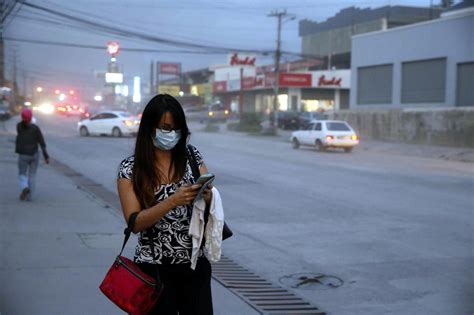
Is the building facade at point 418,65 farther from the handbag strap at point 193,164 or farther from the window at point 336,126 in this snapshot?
the handbag strap at point 193,164

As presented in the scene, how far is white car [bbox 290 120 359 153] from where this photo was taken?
96.7 feet

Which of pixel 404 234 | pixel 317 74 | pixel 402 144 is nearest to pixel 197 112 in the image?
pixel 317 74

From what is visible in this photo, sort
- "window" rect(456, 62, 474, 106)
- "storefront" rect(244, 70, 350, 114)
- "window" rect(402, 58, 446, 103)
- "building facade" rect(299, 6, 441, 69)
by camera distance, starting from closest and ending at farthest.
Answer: "window" rect(456, 62, 474, 106) → "window" rect(402, 58, 446, 103) → "storefront" rect(244, 70, 350, 114) → "building facade" rect(299, 6, 441, 69)

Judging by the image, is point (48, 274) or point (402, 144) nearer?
point (48, 274)

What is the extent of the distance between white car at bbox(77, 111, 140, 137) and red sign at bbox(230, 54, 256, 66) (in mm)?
27280

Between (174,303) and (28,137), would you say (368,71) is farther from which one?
(174,303)

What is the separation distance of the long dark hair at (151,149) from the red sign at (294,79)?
53.7m

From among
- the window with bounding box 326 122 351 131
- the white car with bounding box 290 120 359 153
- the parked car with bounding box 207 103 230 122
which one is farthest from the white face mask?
the parked car with bounding box 207 103 230 122

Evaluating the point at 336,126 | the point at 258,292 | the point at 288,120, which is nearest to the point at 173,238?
the point at 258,292

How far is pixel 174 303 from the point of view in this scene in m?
3.37

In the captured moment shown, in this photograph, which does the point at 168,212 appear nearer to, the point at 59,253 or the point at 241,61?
the point at 59,253

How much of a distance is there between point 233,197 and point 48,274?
279 inches

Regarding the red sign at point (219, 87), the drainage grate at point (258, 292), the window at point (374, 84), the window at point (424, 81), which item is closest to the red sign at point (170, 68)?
the red sign at point (219, 87)

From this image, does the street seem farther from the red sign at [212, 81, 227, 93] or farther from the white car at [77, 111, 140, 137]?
the red sign at [212, 81, 227, 93]
